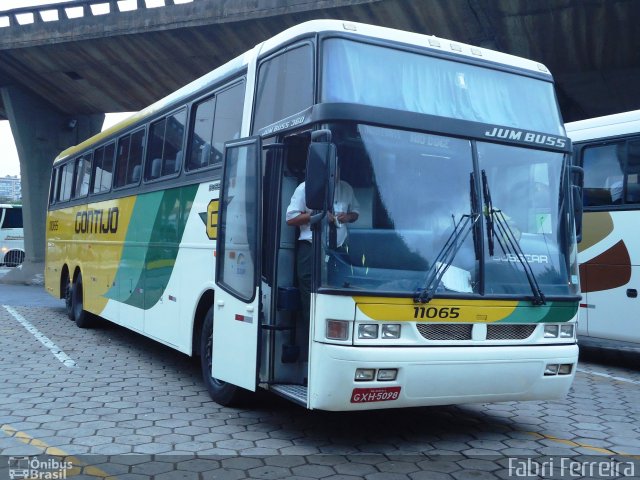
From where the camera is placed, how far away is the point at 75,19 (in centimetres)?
2197

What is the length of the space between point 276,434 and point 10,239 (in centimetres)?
3235

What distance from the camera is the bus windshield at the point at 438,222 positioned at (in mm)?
5418

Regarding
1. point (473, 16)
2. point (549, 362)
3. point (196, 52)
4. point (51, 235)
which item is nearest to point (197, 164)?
point (549, 362)

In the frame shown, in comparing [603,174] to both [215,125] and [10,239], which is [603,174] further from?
[10,239]

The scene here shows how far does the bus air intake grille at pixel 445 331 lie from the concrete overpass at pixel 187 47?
39.0 ft

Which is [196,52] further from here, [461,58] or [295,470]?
[295,470]

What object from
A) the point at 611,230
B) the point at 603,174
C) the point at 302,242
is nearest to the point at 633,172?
the point at 603,174

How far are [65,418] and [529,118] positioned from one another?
4742mm

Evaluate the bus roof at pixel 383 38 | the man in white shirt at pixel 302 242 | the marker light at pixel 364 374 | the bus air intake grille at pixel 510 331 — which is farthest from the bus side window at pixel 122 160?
the bus air intake grille at pixel 510 331

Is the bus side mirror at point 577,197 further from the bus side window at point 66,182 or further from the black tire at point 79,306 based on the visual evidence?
the bus side window at point 66,182

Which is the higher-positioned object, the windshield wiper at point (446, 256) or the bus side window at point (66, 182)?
the bus side window at point (66, 182)

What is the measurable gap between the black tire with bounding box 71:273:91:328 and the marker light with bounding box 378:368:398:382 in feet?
29.3

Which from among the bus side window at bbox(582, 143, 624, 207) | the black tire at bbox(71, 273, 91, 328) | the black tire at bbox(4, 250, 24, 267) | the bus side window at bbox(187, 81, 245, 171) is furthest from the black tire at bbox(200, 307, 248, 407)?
the black tire at bbox(4, 250, 24, 267)

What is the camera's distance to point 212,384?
23.9ft
